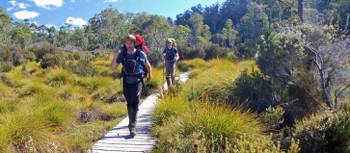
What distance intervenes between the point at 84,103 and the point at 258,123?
5.65 m

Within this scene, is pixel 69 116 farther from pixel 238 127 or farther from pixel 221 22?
pixel 221 22

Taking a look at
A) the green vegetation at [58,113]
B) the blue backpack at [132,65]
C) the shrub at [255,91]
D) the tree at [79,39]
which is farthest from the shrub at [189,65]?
the tree at [79,39]

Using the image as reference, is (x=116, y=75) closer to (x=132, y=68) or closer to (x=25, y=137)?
(x=132, y=68)

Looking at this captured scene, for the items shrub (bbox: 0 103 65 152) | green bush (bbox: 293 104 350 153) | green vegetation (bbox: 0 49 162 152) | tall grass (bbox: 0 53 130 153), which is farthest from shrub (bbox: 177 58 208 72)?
shrub (bbox: 0 103 65 152)

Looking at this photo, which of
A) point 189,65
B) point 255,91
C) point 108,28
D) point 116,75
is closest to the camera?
point 255,91

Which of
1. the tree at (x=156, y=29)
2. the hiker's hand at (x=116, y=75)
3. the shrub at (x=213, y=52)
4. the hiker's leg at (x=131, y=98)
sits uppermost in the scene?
the tree at (x=156, y=29)

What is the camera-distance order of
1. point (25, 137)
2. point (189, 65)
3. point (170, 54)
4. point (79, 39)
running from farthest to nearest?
point (79, 39), point (189, 65), point (170, 54), point (25, 137)

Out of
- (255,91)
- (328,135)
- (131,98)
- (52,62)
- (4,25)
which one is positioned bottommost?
(328,135)

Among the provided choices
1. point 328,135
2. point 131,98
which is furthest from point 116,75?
point 328,135

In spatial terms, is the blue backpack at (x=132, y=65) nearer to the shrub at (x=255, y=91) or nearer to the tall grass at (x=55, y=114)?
the tall grass at (x=55, y=114)

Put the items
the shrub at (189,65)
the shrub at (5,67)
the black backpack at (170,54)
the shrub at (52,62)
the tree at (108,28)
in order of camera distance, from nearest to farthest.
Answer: the black backpack at (170,54), the shrub at (5,67), the shrub at (189,65), the shrub at (52,62), the tree at (108,28)

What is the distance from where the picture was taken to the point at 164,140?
6.52 metres

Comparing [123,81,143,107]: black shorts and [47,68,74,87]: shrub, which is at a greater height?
[123,81,143,107]: black shorts

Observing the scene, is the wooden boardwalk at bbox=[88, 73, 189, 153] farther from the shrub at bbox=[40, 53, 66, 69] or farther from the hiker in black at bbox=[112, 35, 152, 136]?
the shrub at bbox=[40, 53, 66, 69]
